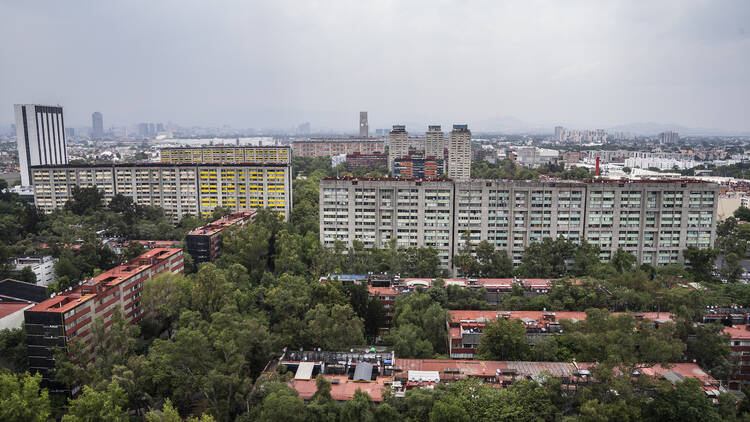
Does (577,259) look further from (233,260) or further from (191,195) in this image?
(191,195)

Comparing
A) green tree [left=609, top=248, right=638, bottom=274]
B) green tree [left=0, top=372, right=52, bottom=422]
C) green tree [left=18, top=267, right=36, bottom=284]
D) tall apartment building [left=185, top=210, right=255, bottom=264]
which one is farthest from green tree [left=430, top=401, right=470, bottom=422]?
green tree [left=18, top=267, right=36, bottom=284]

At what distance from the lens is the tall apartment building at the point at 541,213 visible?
3422 centimetres

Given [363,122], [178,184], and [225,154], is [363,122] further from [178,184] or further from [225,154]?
[178,184]

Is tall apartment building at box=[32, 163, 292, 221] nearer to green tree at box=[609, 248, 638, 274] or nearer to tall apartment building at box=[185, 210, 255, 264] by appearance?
tall apartment building at box=[185, 210, 255, 264]

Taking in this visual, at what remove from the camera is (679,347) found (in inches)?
699

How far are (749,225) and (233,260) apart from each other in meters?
42.3

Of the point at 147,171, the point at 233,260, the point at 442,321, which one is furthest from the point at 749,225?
the point at 147,171

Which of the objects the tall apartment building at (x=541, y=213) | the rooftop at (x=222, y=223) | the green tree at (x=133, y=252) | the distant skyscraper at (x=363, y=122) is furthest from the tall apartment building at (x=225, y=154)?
the distant skyscraper at (x=363, y=122)

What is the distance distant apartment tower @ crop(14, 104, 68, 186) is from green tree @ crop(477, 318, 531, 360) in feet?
190

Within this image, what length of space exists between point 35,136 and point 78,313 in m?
50.2

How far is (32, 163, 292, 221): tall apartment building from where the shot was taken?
47.5m

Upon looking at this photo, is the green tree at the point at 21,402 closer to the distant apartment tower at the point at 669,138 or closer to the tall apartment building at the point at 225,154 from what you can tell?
the tall apartment building at the point at 225,154

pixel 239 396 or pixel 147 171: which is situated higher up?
pixel 147 171

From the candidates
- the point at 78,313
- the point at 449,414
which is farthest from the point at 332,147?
the point at 449,414
